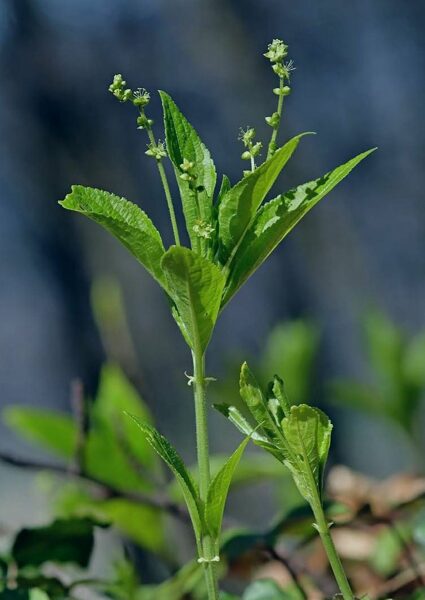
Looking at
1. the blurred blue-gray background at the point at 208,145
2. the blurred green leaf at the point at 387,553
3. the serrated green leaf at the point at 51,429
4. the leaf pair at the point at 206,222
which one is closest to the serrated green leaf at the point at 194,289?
the leaf pair at the point at 206,222

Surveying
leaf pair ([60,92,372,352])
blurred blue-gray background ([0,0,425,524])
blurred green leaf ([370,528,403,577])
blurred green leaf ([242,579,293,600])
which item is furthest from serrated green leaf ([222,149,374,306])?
blurred blue-gray background ([0,0,425,524])

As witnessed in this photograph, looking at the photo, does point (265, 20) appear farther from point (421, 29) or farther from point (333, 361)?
point (333, 361)

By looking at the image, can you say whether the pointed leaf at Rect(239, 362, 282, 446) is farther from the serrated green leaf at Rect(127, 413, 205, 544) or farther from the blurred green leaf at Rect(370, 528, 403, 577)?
the blurred green leaf at Rect(370, 528, 403, 577)

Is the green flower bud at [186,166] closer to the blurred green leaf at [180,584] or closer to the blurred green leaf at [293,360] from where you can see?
the blurred green leaf at [180,584]

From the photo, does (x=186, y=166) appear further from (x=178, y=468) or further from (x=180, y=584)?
A: (x=180, y=584)

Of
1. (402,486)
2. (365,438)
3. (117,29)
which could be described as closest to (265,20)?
(117,29)

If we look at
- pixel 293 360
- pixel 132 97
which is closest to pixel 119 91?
pixel 132 97
